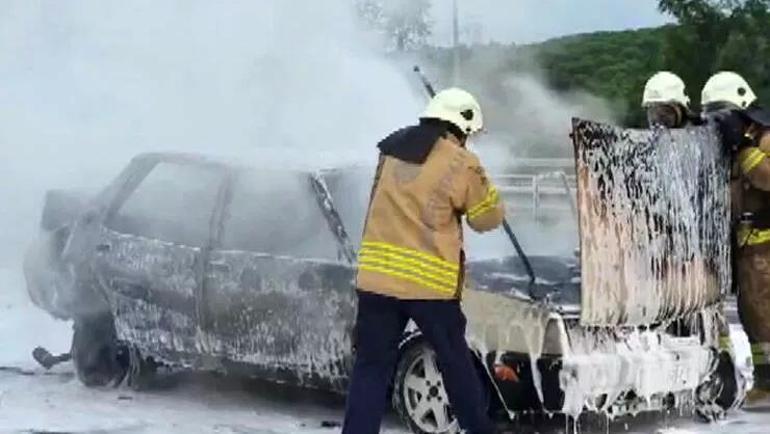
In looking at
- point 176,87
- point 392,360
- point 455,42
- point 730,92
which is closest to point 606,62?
point 455,42

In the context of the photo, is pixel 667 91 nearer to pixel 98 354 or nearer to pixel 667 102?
pixel 667 102

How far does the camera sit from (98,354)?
818 cm

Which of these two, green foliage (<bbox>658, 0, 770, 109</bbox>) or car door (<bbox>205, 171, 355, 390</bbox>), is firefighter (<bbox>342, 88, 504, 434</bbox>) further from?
green foliage (<bbox>658, 0, 770, 109</bbox>)

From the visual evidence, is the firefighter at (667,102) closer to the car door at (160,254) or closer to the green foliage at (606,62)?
the car door at (160,254)

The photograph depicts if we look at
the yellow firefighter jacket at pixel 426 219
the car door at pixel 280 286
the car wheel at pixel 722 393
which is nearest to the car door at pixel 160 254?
the car door at pixel 280 286

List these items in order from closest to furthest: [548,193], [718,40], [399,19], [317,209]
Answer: [317,209]
[548,193]
[399,19]
[718,40]

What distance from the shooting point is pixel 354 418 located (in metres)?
5.84

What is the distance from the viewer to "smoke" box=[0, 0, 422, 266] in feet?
29.4

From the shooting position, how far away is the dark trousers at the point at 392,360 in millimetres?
5773

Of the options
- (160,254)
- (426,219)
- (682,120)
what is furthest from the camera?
(160,254)

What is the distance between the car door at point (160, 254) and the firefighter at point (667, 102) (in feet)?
7.41

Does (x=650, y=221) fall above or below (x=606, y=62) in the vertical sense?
below

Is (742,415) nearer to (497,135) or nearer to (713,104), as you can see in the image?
(713,104)

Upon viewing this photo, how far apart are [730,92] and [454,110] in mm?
2261
